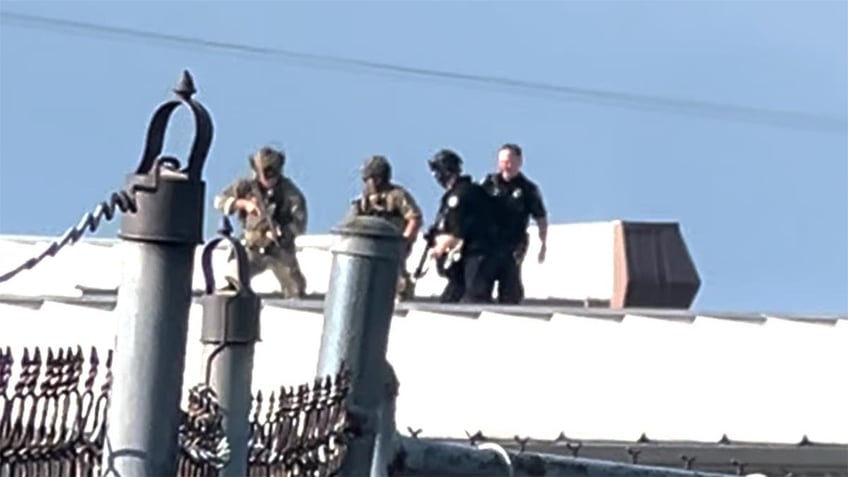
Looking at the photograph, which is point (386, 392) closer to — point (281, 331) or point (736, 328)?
point (281, 331)

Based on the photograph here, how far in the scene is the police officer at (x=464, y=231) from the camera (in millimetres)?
19156

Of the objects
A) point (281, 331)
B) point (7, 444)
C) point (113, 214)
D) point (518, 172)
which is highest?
point (518, 172)

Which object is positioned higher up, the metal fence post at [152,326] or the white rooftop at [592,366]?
the white rooftop at [592,366]

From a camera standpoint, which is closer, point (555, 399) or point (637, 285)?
point (555, 399)

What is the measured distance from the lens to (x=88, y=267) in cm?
2647

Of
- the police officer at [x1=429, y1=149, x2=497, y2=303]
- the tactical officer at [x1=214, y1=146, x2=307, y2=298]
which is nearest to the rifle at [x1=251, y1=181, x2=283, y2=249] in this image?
the tactical officer at [x1=214, y1=146, x2=307, y2=298]

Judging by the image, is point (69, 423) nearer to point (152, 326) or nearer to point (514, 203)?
point (152, 326)

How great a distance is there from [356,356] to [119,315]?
53.3 inches

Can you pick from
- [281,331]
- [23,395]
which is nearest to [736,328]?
[281,331]

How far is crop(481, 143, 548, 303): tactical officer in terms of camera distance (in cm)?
1925

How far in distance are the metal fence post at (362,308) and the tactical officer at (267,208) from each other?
1167 centimetres

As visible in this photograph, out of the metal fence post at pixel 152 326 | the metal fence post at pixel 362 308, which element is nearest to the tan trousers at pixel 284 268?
the metal fence post at pixel 362 308

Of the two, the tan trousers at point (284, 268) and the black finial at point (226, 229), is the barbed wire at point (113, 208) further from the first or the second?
the tan trousers at point (284, 268)

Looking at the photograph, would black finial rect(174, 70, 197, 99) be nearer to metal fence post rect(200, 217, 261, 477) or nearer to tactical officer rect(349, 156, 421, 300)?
metal fence post rect(200, 217, 261, 477)
